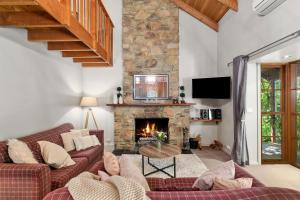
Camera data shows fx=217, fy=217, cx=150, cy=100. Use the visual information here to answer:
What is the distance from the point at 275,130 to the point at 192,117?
6.93ft

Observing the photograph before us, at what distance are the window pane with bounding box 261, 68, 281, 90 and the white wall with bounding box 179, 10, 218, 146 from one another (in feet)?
5.40

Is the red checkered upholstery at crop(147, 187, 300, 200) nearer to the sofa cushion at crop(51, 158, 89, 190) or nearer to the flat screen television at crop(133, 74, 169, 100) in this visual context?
the sofa cushion at crop(51, 158, 89, 190)

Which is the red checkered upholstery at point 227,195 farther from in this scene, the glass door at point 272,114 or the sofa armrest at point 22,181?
the glass door at point 272,114

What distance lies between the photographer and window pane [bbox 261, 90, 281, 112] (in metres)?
4.59

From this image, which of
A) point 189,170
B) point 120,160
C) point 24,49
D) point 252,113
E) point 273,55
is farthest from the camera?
point 252,113

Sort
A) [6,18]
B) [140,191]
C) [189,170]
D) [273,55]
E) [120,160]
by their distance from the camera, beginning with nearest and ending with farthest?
1. [140,191]
2. [120,160]
3. [6,18]
4. [273,55]
5. [189,170]

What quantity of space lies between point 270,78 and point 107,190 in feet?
14.8

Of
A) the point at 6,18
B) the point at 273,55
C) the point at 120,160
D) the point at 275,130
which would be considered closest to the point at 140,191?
the point at 120,160

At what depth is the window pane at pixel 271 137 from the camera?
15.0 feet

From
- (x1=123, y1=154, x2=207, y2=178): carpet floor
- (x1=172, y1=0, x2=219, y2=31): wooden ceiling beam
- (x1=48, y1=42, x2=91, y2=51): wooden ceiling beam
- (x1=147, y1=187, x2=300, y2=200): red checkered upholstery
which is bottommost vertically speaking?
(x1=123, y1=154, x2=207, y2=178): carpet floor

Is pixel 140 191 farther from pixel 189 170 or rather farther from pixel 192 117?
pixel 192 117

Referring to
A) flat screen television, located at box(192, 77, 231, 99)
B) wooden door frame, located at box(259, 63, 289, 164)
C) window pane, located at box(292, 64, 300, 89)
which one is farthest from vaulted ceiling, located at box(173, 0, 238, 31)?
window pane, located at box(292, 64, 300, 89)

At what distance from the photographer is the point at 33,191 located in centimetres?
222

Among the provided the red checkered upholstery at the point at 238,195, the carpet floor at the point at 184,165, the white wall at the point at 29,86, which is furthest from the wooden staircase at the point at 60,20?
the carpet floor at the point at 184,165
